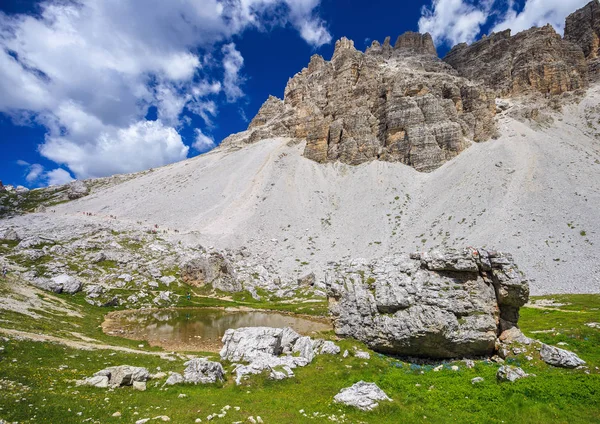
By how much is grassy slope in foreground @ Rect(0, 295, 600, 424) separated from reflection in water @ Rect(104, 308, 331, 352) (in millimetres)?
14819

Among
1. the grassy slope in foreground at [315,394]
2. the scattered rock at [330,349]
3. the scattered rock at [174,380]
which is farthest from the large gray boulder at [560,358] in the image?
the scattered rock at [174,380]

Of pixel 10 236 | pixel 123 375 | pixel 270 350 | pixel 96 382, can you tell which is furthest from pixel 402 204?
pixel 10 236

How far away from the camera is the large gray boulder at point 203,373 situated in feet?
64.5

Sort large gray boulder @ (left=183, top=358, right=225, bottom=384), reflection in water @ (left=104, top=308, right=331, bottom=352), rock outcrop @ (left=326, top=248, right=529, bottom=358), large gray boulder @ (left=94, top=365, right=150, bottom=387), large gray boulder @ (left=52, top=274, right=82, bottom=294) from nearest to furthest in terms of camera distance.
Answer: large gray boulder @ (left=94, top=365, right=150, bottom=387) < large gray boulder @ (left=183, top=358, right=225, bottom=384) < rock outcrop @ (left=326, top=248, right=529, bottom=358) < reflection in water @ (left=104, top=308, right=331, bottom=352) < large gray boulder @ (left=52, top=274, right=82, bottom=294)

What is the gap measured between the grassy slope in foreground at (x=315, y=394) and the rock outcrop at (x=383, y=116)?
11152cm

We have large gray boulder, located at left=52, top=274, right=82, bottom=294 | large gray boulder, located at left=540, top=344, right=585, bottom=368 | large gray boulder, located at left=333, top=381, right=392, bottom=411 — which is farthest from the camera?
Result: large gray boulder, located at left=52, top=274, right=82, bottom=294

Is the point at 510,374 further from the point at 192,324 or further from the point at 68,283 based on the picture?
the point at 68,283

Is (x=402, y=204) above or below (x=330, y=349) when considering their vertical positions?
above

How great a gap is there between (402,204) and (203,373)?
97.1 meters

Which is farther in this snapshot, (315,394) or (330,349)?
(330,349)

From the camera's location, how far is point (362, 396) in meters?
16.6

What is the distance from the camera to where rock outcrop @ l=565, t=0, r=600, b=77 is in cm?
15450

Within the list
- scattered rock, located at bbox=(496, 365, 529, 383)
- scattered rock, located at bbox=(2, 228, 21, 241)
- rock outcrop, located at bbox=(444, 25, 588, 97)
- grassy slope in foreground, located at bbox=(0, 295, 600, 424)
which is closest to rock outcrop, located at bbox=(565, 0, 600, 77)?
rock outcrop, located at bbox=(444, 25, 588, 97)

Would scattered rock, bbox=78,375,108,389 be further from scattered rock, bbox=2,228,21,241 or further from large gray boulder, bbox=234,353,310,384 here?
scattered rock, bbox=2,228,21,241
